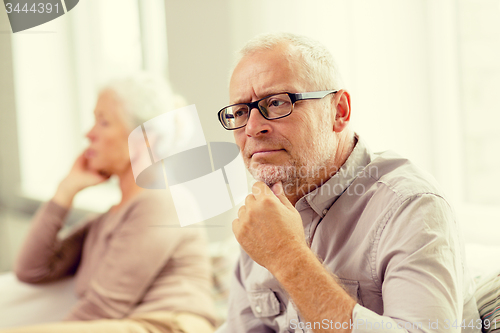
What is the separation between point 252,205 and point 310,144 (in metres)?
0.16

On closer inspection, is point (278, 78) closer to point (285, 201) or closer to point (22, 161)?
point (285, 201)

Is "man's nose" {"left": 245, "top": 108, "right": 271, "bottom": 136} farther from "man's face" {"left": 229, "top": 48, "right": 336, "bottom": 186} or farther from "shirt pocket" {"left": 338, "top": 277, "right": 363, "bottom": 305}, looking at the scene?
"shirt pocket" {"left": 338, "top": 277, "right": 363, "bottom": 305}

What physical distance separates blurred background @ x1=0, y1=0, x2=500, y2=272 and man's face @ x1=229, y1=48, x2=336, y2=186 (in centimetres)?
65

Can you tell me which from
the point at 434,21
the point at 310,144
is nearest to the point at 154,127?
the point at 310,144

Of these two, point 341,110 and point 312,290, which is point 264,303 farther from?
point 341,110

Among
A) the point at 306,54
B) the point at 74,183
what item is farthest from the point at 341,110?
the point at 74,183

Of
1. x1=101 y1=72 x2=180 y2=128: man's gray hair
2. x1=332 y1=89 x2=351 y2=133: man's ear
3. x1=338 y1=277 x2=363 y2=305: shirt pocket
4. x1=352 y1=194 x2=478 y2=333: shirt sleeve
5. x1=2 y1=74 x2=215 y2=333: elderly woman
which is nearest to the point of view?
x1=352 y1=194 x2=478 y2=333: shirt sleeve

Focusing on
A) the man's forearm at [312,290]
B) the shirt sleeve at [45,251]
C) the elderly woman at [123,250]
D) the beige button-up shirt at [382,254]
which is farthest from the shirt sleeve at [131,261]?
the man's forearm at [312,290]

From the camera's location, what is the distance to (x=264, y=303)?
0.75 metres

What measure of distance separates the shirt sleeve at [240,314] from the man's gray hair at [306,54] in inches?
16.6

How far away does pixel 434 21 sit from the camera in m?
1.38

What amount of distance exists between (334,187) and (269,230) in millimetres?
176

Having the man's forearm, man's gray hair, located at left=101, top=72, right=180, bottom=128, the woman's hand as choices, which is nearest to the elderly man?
the man's forearm

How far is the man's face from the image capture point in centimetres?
64
